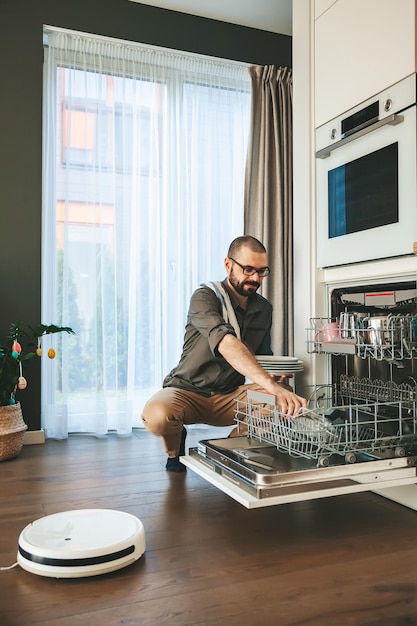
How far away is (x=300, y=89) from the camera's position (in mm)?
2916

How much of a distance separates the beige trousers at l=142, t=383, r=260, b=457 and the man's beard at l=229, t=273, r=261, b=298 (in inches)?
18.1

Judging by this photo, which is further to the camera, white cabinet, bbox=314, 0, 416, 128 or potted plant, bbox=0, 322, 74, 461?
potted plant, bbox=0, 322, 74, 461

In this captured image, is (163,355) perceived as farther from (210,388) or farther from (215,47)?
(215,47)

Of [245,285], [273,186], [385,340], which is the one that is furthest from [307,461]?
[273,186]

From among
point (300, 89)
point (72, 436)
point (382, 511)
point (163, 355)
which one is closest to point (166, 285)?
point (163, 355)

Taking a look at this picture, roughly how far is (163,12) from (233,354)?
268 centimetres

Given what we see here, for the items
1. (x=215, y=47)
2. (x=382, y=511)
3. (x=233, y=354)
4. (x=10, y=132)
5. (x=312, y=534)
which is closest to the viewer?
(x=312, y=534)

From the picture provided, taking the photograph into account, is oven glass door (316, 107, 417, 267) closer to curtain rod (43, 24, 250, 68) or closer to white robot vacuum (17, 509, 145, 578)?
white robot vacuum (17, 509, 145, 578)

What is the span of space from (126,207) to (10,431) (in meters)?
1.62

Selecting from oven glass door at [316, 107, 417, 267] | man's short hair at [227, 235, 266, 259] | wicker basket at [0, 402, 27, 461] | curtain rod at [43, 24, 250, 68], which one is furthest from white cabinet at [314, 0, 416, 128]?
wicker basket at [0, 402, 27, 461]

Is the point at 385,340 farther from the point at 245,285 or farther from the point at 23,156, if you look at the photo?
the point at 23,156

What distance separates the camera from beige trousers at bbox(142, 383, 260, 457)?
9.23ft

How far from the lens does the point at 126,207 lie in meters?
3.94

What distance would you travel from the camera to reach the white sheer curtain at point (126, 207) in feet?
12.3
